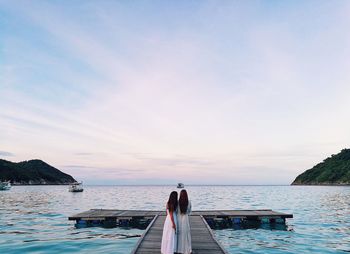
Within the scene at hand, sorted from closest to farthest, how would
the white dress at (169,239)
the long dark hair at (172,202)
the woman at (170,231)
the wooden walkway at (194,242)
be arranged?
1. the long dark hair at (172,202)
2. the woman at (170,231)
3. the white dress at (169,239)
4. the wooden walkway at (194,242)

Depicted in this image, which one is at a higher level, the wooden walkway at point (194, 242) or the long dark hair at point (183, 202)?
the long dark hair at point (183, 202)

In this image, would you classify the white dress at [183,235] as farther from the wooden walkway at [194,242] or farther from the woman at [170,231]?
the wooden walkway at [194,242]

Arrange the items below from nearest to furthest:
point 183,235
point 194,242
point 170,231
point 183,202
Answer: point 183,202, point 170,231, point 183,235, point 194,242

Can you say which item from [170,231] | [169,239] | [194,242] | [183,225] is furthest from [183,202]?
[194,242]

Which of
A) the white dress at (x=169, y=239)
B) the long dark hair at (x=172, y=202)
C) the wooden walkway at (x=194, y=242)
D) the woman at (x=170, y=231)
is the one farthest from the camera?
the wooden walkway at (x=194, y=242)

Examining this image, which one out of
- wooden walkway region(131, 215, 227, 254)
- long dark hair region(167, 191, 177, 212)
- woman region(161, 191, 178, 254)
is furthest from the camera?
wooden walkway region(131, 215, 227, 254)

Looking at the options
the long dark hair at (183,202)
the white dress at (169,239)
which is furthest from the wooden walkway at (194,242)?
the long dark hair at (183,202)

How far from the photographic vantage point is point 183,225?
1199 cm

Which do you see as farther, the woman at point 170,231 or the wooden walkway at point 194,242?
the wooden walkway at point 194,242

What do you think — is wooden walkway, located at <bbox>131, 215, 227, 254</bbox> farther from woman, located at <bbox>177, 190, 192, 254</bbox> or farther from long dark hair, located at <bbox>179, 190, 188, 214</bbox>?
long dark hair, located at <bbox>179, 190, 188, 214</bbox>

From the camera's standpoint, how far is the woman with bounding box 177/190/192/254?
1177 cm

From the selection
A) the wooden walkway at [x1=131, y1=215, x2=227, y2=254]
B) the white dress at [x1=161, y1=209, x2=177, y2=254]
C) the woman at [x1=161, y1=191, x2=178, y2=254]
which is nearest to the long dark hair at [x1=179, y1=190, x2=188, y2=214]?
the woman at [x1=161, y1=191, x2=178, y2=254]

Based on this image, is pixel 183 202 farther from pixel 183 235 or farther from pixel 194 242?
pixel 194 242

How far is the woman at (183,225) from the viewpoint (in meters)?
11.8
